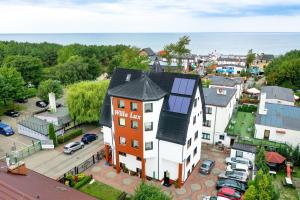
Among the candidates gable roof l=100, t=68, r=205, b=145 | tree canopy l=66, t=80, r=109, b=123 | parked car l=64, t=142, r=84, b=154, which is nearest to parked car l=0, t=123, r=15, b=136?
tree canopy l=66, t=80, r=109, b=123

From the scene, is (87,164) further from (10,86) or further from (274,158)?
(10,86)

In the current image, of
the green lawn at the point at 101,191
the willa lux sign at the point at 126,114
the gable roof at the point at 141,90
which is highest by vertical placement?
the gable roof at the point at 141,90

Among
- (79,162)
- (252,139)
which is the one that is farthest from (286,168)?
(79,162)

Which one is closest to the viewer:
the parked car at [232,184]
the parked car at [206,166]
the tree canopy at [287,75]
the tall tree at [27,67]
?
the parked car at [232,184]

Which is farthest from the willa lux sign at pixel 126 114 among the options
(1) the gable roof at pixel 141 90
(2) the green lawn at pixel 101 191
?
(2) the green lawn at pixel 101 191

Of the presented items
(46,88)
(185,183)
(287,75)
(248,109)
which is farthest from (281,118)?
(46,88)

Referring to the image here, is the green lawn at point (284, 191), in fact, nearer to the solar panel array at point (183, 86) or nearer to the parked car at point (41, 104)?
the solar panel array at point (183, 86)
